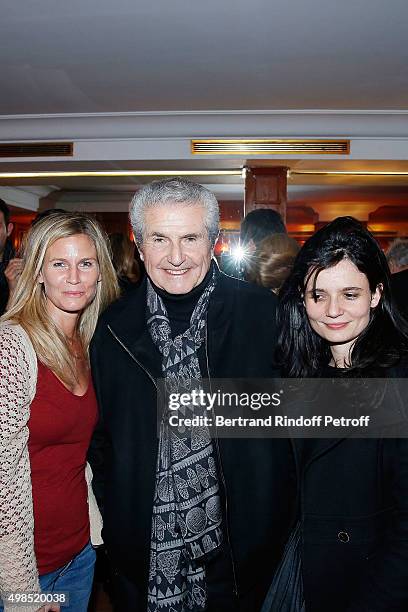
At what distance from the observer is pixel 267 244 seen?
2.72 m

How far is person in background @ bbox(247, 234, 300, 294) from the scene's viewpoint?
2592 millimetres

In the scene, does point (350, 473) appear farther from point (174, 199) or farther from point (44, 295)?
point (44, 295)

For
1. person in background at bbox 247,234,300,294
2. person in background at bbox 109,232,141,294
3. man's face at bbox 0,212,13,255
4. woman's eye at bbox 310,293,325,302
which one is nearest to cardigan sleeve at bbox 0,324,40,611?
woman's eye at bbox 310,293,325,302

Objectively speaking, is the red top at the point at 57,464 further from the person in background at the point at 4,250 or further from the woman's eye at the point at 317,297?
the person in background at the point at 4,250

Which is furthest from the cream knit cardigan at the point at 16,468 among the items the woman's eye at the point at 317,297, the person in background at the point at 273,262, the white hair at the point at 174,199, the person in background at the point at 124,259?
the person in background at the point at 124,259

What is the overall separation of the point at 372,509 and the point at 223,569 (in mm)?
554

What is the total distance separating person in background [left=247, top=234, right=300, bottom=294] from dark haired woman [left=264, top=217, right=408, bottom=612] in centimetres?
113

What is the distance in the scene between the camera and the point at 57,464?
5.19 ft

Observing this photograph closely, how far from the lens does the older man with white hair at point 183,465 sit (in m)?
1.55

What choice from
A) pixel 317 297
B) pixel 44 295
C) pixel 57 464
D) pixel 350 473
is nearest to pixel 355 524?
pixel 350 473

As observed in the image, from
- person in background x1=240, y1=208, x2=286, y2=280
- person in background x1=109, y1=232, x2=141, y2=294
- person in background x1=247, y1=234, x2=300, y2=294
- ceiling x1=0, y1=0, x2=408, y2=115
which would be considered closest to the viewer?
person in background x1=247, y1=234, x2=300, y2=294

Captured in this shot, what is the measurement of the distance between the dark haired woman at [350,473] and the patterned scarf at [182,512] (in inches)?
9.3

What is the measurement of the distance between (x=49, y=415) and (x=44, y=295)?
409 millimetres

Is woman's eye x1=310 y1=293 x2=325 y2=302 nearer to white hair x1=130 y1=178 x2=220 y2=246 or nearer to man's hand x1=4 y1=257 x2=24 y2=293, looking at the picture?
white hair x1=130 y1=178 x2=220 y2=246
